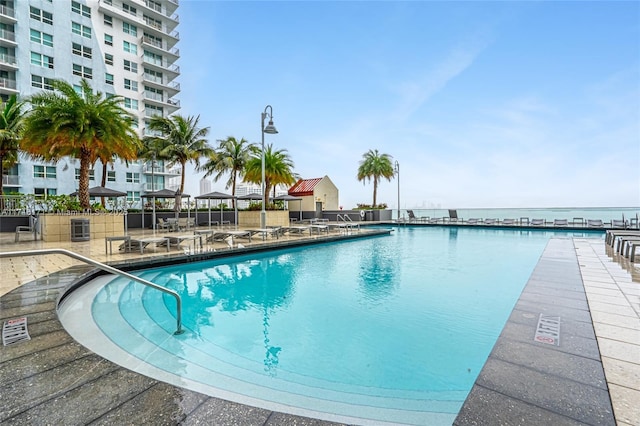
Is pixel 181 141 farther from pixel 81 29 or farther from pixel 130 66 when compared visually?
pixel 81 29

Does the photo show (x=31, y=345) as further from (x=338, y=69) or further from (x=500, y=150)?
(x=500, y=150)

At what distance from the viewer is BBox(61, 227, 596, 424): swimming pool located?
3061 mm

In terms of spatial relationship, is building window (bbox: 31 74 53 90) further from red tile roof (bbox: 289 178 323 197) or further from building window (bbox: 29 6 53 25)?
red tile roof (bbox: 289 178 323 197)

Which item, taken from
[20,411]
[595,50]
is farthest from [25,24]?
[595,50]

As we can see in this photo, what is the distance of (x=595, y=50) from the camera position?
40.1 ft

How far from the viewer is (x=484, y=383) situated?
241 centimetres

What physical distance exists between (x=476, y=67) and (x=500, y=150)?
1225 centimetres

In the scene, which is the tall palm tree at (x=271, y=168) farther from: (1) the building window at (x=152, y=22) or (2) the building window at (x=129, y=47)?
(1) the building window at (x=152, y=22)

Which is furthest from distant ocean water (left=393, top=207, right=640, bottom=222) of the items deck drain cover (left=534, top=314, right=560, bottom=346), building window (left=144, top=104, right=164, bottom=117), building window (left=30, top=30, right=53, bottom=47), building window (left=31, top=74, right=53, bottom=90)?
building window (left=30, top=30, right=53, bottom=47)

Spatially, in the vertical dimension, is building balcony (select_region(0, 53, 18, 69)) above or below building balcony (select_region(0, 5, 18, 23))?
below

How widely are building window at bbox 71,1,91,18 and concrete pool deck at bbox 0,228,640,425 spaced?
127 feet

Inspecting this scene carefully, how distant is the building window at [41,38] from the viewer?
88.4 ft

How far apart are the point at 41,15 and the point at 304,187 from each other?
28.8 metres

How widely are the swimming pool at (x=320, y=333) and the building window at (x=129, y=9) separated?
39.0 meters
